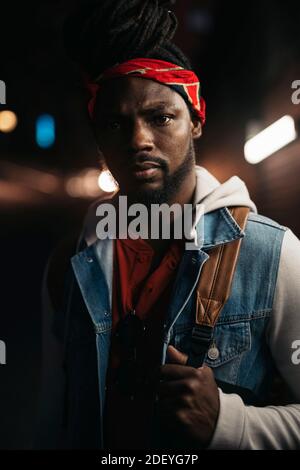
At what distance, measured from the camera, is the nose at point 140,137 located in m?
1.64

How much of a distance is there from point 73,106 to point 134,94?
718cm

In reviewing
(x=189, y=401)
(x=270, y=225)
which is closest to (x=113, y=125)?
(x=270, y=225)

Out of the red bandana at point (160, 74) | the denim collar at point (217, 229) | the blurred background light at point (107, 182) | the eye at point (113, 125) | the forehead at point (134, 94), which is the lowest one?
the denim collar at point (217, 229)

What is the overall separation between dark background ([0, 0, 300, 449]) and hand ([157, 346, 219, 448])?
3.89 feet

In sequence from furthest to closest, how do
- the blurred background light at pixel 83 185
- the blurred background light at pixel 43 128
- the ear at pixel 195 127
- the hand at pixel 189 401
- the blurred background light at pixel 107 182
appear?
the blurred background light at pixel 83 185, the blurred background light at pixel 43 128, the blurred background light at pixel 107 182, the ear at pixel 195 127, the hand at pixel 189 401

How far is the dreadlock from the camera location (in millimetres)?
1654

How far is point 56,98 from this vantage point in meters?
→ 7.41

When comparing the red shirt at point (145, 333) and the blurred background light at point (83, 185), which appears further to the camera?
the blurred background light at point (83, 185)

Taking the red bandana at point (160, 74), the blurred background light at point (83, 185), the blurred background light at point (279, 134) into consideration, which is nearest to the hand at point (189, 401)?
the red bandana at point (160, 74)

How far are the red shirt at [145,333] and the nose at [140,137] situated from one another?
1.46ft

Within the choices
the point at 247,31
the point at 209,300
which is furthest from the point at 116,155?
the point at 247,31

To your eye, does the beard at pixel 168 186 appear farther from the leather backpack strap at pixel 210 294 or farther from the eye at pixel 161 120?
the leather backpack strap at pixel 210 294

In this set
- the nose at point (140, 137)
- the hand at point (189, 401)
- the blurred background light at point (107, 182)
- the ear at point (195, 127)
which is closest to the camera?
the hand at point (189, 401)

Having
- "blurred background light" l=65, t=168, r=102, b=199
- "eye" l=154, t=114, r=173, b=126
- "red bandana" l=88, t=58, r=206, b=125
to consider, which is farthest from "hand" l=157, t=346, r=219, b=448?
"blurred background light" l=65, t=168, r=102, b=199
